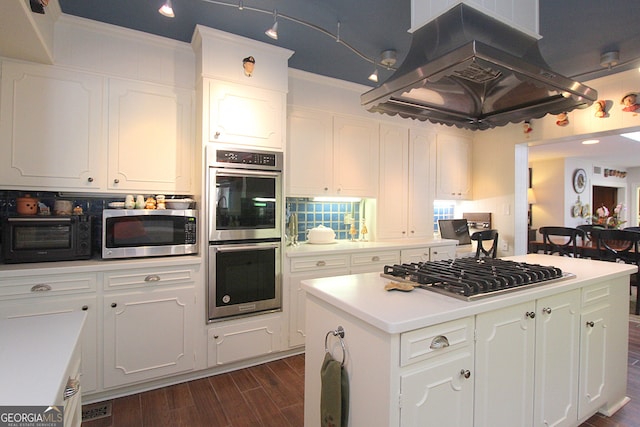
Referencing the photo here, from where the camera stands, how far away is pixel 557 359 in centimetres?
168

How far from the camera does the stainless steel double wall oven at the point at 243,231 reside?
2.43m

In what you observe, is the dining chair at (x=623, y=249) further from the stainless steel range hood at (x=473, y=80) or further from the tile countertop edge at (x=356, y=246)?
the stainless steel range hood at (x=473, y=80)

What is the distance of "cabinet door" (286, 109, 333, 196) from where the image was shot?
305 cm

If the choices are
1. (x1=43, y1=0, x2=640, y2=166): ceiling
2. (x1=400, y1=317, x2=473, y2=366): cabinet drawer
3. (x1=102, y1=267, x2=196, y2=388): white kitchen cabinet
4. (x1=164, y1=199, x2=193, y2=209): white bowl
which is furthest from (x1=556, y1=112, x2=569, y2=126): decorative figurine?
(x1=102, y1=267, x2=196, y2=388): white kitchen cabinet

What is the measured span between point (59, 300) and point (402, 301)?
6.68 ft

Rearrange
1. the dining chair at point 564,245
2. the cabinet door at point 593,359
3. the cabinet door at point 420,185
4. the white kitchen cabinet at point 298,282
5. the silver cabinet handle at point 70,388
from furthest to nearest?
1. the dining chair at point 564,245
2. the cabinet door at point 420,185
3. the white kitchen cabinet at point 298,282
4. the cabinet door at point 593,359
5. the silver cabinet handle at point 70,388

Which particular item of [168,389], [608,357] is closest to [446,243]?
[608,357]

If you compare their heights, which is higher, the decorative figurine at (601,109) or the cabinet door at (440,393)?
the decorative figurine at (601,109)

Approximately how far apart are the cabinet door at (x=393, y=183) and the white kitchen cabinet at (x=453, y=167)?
588mm

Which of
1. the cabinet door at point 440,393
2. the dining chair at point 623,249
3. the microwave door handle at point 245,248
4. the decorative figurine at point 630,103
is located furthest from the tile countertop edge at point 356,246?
the dining chair at point 623,249

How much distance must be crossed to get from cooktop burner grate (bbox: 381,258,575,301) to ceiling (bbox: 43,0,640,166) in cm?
164

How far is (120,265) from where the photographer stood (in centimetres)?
212

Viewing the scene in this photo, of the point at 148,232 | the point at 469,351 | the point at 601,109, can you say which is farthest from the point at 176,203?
the point at 601,109

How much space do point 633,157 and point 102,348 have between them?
974 cm
